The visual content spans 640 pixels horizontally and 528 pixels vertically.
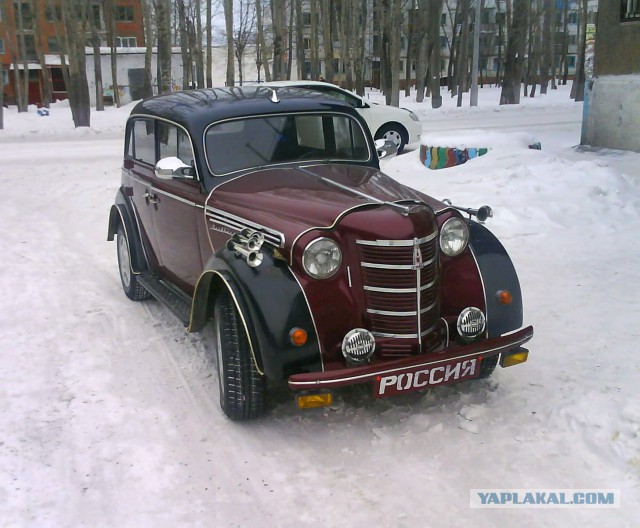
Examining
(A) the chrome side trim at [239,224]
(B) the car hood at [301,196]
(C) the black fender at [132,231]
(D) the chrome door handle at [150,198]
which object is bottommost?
(C) the black fender at [132,231]

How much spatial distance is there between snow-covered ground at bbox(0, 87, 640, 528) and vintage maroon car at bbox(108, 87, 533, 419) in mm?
314

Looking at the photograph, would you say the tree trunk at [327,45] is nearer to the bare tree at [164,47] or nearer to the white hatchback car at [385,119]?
the bare tree at [164,47]

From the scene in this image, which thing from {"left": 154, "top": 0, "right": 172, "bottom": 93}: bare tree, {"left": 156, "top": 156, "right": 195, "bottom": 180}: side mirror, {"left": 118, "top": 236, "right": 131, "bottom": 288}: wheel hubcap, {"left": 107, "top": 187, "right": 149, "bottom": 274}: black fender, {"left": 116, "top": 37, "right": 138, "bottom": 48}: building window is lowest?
{"left": 118, "top": 236, "right": 131, "bottom": 288}: wheel hubcap

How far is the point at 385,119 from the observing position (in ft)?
52.3

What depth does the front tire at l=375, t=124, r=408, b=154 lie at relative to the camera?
15945 mm

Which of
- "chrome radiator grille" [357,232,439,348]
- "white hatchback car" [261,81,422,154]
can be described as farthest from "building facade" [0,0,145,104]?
"chrome radiator grille" [357,232,439,348]

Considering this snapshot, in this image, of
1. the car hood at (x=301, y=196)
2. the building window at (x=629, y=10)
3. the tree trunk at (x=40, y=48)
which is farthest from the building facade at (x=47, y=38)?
the car hood at (x=301, y=196)

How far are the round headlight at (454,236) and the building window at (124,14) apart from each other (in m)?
60.9

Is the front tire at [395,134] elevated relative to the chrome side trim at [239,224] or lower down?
lower down

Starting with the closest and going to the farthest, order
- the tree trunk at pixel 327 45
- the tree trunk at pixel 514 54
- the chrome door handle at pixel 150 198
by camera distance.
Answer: the chrome door handle at pixel 150 198
the tree trunk at pixel 514 54
the tree trunk at pixel 327 45

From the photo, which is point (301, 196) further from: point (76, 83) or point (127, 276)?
point (76, 83)

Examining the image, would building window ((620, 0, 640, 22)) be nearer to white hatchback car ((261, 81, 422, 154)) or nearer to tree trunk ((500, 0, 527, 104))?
white hatchback car ((261, 81, 422, 154))

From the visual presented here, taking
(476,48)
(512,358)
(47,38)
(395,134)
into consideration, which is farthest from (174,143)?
(47,38)

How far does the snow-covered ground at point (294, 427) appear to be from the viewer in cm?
333
